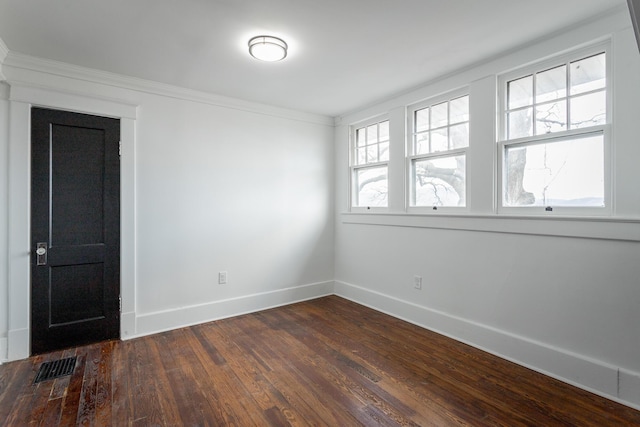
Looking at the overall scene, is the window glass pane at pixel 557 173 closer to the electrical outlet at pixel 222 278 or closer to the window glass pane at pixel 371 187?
the window glass pane at pixel 371 187

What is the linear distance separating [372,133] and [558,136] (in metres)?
2.16

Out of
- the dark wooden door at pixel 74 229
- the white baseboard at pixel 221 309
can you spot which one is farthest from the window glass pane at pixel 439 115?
the dark wooden door at pixel 74 229

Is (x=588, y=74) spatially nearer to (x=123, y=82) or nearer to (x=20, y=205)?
(x=123, y=82)

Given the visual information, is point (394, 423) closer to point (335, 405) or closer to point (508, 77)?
point (335, 405)

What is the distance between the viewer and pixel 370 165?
4.15 m

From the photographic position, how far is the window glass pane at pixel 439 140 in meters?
3.25

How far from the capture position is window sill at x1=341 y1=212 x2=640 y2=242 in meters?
2.10

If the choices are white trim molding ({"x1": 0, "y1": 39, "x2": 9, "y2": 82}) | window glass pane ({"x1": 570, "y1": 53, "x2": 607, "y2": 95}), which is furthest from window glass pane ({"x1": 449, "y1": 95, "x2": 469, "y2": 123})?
white trim molding ({"x1": 0, "y1": 39, "x2": 9, "y2": 82})

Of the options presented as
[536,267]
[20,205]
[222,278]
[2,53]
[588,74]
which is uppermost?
[2,53]

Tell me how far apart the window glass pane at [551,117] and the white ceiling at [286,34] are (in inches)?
21.2

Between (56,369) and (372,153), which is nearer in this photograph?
(56,369)

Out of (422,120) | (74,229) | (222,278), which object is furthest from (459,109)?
(74,229)

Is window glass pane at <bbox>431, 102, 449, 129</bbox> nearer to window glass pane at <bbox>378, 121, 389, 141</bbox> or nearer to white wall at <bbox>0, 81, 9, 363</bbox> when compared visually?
window glass pane at <bbox>378, 121, 389, 141</bbox>

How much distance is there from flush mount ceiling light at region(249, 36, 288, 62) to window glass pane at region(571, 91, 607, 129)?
2.25 meters
